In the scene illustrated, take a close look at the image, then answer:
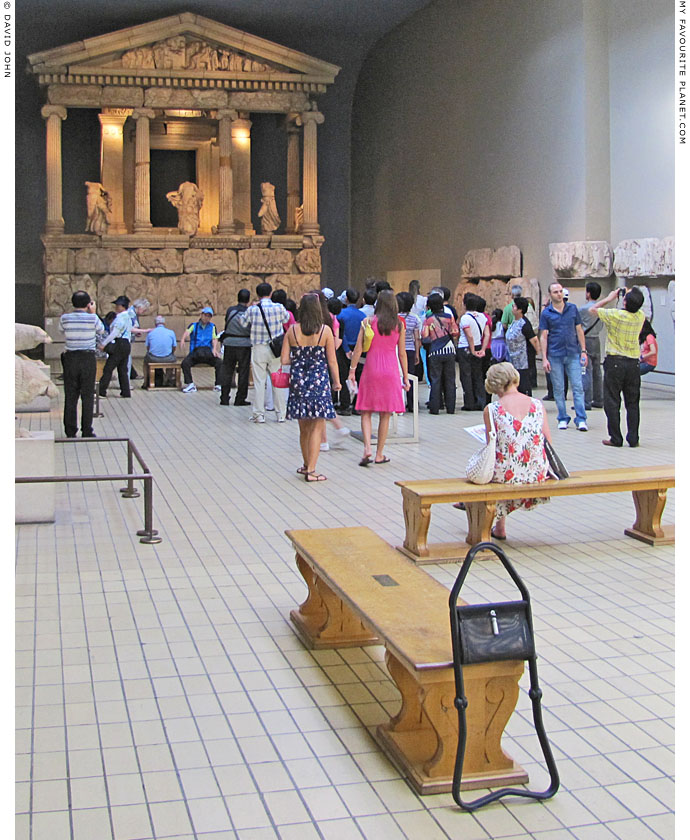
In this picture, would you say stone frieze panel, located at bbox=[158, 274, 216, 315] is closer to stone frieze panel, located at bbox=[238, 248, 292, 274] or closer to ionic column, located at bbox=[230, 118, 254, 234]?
stone frieze panel, located at bbox=[238, 248, 292, 274]

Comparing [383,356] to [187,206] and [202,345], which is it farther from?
[187,206]

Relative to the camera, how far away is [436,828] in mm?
3547

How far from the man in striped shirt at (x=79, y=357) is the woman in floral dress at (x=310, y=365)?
2666mm

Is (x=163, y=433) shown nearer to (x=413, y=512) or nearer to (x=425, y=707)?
(x=413, y=512)

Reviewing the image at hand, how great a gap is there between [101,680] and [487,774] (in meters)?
1.88

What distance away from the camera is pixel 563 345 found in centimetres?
1220

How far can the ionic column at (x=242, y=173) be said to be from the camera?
2462cm

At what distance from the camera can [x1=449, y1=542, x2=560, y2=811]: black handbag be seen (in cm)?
367

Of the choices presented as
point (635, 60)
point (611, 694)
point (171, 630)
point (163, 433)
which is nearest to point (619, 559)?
point (611, 694)

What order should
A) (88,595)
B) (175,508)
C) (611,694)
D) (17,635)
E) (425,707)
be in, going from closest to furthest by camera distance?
(425,707) → (611,694) → (17,635) → (88,595) → (175,508)

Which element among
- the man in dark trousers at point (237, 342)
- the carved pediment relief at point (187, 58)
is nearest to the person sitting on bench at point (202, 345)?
the man in dark trousers at point (237, 342)

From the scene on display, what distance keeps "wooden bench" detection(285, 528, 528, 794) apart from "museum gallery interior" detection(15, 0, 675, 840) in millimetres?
12

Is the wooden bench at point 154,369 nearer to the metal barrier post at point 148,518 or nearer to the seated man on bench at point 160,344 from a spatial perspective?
the seated man on bench at point 160,344

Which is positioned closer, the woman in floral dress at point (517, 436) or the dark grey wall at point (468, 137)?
the woman in floral dress at point (517, 436)
